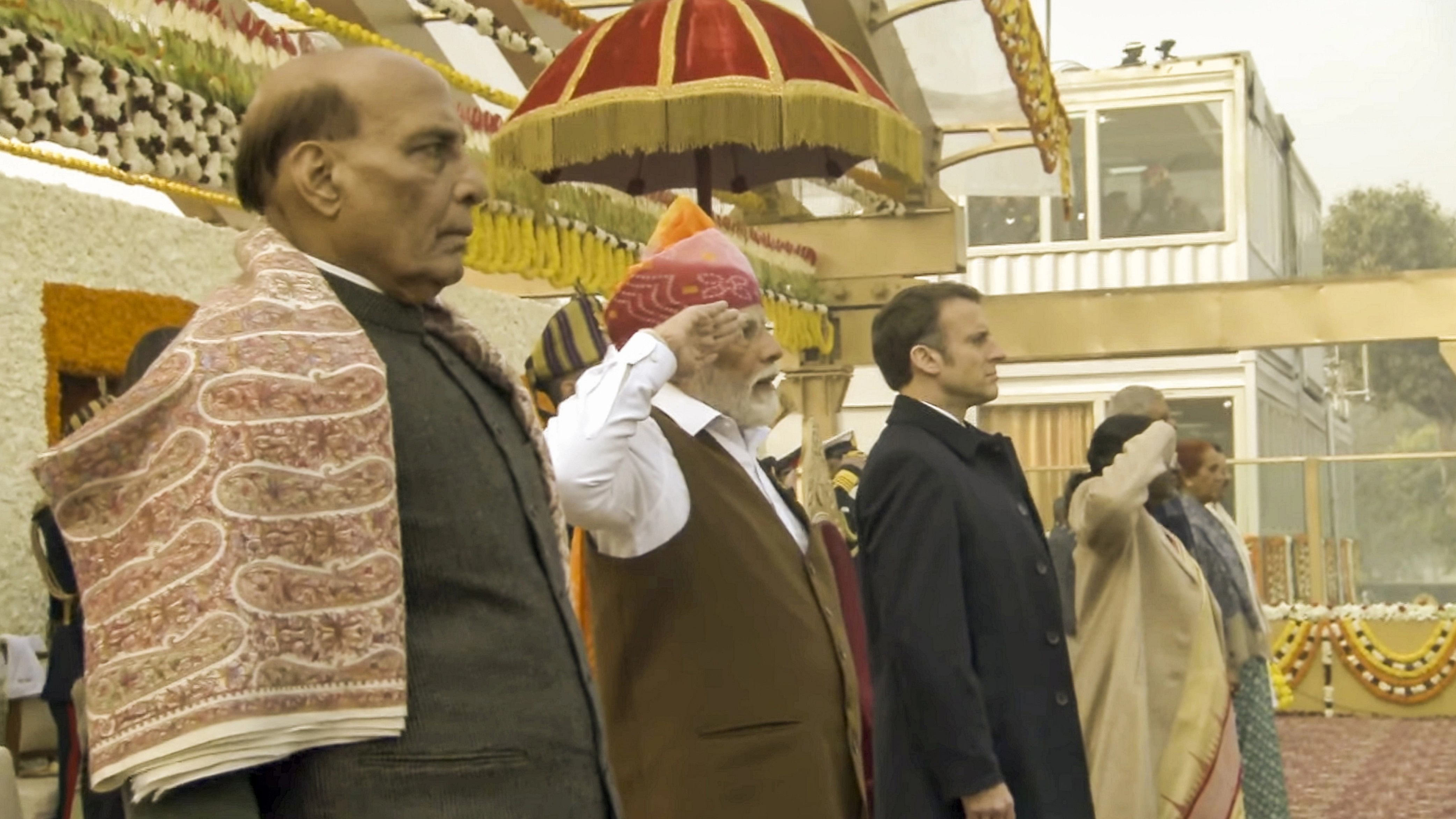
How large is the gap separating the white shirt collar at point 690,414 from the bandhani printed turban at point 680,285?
0.14m

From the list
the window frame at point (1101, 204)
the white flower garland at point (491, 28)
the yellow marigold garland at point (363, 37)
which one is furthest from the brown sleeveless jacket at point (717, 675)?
the window frame at point (1101, 204)

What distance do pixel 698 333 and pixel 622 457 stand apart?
0.36m

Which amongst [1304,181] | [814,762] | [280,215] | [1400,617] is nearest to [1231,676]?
[814,762]

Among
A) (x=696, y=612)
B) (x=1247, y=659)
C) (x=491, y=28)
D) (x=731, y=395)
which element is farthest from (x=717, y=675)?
(x=491, y=28)

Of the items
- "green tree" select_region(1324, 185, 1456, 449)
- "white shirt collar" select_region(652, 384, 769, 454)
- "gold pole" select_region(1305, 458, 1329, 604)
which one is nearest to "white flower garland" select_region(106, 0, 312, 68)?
"white shirt collar" select_region(652, 384, 769, 454)

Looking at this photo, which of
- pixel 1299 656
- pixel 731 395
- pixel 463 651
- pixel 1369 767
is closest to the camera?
pixel 463 651

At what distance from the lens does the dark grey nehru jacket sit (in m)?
1.89

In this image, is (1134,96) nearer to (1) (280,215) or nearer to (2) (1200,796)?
(2) (1200,796)

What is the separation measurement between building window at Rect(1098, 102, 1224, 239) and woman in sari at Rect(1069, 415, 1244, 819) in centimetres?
1747

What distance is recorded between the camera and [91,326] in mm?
5324

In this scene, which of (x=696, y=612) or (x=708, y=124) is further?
(x=708, y=124)

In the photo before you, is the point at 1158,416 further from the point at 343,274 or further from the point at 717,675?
the point at 343,274

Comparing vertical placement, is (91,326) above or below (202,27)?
below

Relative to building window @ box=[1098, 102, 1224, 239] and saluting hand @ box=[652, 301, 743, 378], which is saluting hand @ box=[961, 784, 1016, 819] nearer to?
saluting hand @ box=[652, 301, 743, 378]
